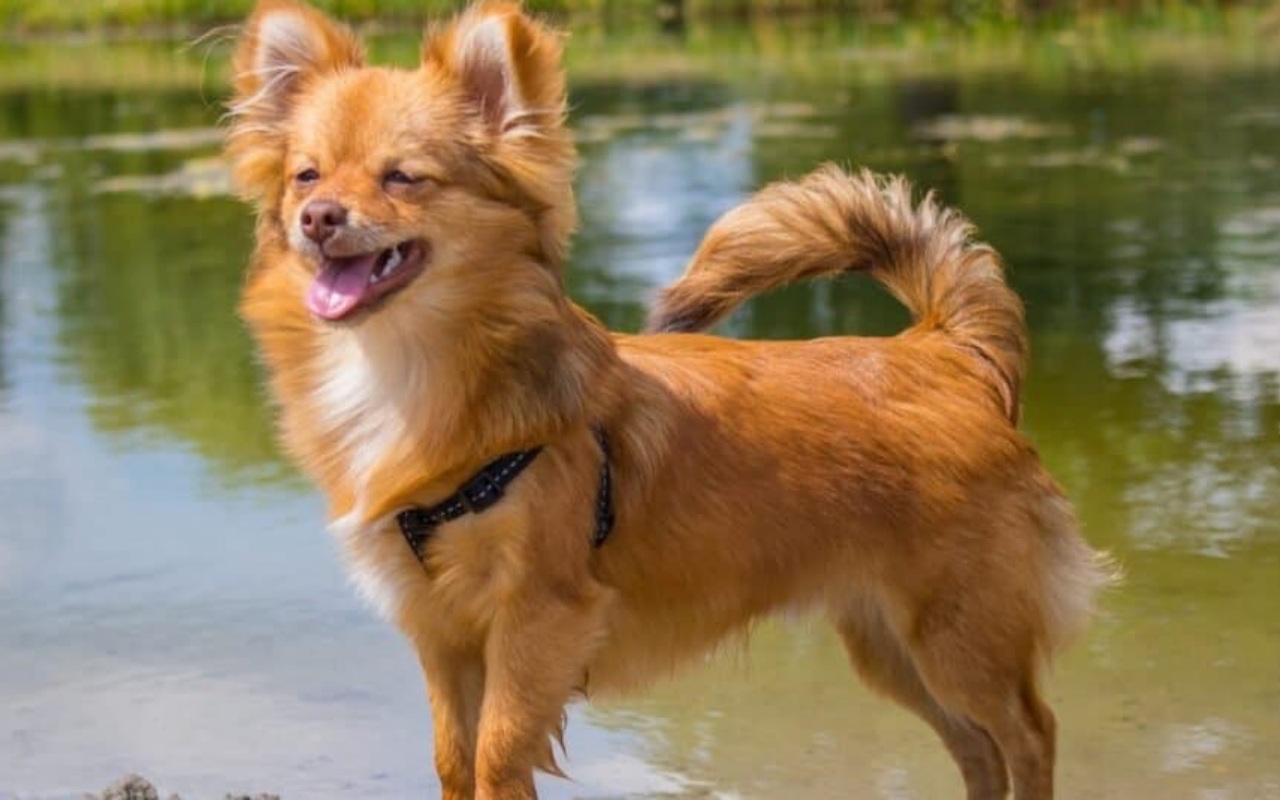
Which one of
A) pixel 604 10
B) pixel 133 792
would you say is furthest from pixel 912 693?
pixel 604 10

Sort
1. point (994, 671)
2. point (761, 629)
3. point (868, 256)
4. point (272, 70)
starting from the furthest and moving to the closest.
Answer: point (761, 629) → point (868, 256) → point (994, 671) → point (272, 70)

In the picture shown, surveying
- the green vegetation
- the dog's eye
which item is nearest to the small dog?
the dog's eye

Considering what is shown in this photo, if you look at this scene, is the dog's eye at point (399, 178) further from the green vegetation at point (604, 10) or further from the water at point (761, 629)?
the green vegetation at point (604, 10)

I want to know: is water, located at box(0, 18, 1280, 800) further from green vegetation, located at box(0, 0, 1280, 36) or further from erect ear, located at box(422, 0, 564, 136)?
green vegetation, located at box(0, 0, 1280, 36)

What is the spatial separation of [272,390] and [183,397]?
4.85 m

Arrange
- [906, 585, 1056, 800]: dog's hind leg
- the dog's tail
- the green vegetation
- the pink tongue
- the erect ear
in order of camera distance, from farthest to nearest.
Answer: the green vegetation < the dog's tail < [906, 585, 1056, 800]: dog's hind leg < the erect ear < the pink tongue

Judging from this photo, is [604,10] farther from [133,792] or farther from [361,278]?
[361,278]

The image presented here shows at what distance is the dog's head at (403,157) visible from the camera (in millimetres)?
4172

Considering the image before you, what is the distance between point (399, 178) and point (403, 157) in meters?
0.04

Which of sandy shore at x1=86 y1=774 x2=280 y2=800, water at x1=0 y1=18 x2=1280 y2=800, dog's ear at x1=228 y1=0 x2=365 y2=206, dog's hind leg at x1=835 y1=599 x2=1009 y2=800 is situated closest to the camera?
dog's ear at x1=228 y1=0 x2=365 y2=206

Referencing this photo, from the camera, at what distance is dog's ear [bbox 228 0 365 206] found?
4457 millimetres

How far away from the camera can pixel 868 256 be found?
5.24 metres

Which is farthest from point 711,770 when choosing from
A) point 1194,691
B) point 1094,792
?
point 1194,691

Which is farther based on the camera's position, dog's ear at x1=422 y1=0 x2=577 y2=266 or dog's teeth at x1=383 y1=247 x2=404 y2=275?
dog's ear at x1=422 y1=0 x2=577 y2=266
